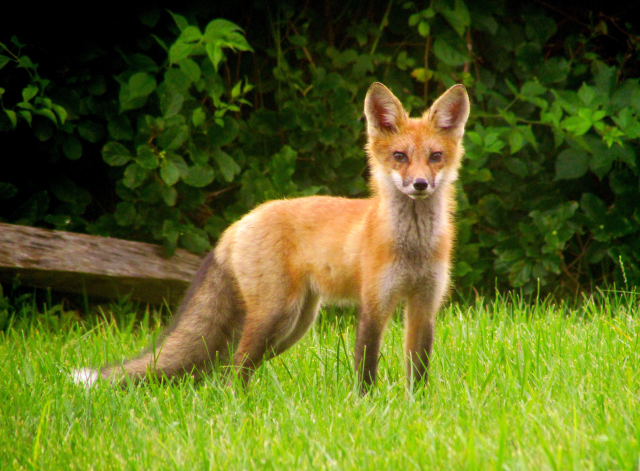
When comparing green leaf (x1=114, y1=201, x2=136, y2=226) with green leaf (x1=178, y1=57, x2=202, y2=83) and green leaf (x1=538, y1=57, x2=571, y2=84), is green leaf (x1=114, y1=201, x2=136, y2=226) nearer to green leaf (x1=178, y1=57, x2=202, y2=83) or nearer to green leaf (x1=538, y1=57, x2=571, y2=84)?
green leaf (x1=178, y1=57, x2=202, y2=83)

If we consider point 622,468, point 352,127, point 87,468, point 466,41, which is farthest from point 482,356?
point 466,41

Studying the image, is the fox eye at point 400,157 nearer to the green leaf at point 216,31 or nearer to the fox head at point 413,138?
the fox head at point 413,138

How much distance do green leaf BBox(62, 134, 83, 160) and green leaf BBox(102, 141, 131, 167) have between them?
0.94 feet

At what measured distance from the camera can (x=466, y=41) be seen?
5.07 m

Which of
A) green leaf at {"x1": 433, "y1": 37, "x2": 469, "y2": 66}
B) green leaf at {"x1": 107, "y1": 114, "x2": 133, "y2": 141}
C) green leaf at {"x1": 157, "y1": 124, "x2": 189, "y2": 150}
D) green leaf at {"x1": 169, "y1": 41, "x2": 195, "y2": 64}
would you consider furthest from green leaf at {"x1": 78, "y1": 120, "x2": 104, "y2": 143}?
green leaf at {"x1": 433, "y1": 37, "x2": 469, "y2": 66}

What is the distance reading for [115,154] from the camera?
451cm

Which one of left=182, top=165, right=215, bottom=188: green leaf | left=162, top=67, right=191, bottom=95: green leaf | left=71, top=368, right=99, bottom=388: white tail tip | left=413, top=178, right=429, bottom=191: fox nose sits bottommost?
left=71, top=368, right=99, bottom=388: white tail tip

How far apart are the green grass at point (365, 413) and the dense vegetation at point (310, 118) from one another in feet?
4.27

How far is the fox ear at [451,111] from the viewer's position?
11.4 ft

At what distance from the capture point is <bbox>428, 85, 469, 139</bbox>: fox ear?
348 cm

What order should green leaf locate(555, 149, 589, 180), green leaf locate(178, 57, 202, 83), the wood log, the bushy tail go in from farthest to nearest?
green leaf locate(555, 149, 589, 180) → the wood log → green leaf locate(178, 57, 202, 83) → the bushy tail

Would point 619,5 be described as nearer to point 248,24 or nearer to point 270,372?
point 248,24

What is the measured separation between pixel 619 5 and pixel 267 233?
13.4ft

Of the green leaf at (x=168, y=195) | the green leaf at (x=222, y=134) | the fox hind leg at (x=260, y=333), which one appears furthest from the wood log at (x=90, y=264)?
the fox hind leg at (x=260, y=333)
